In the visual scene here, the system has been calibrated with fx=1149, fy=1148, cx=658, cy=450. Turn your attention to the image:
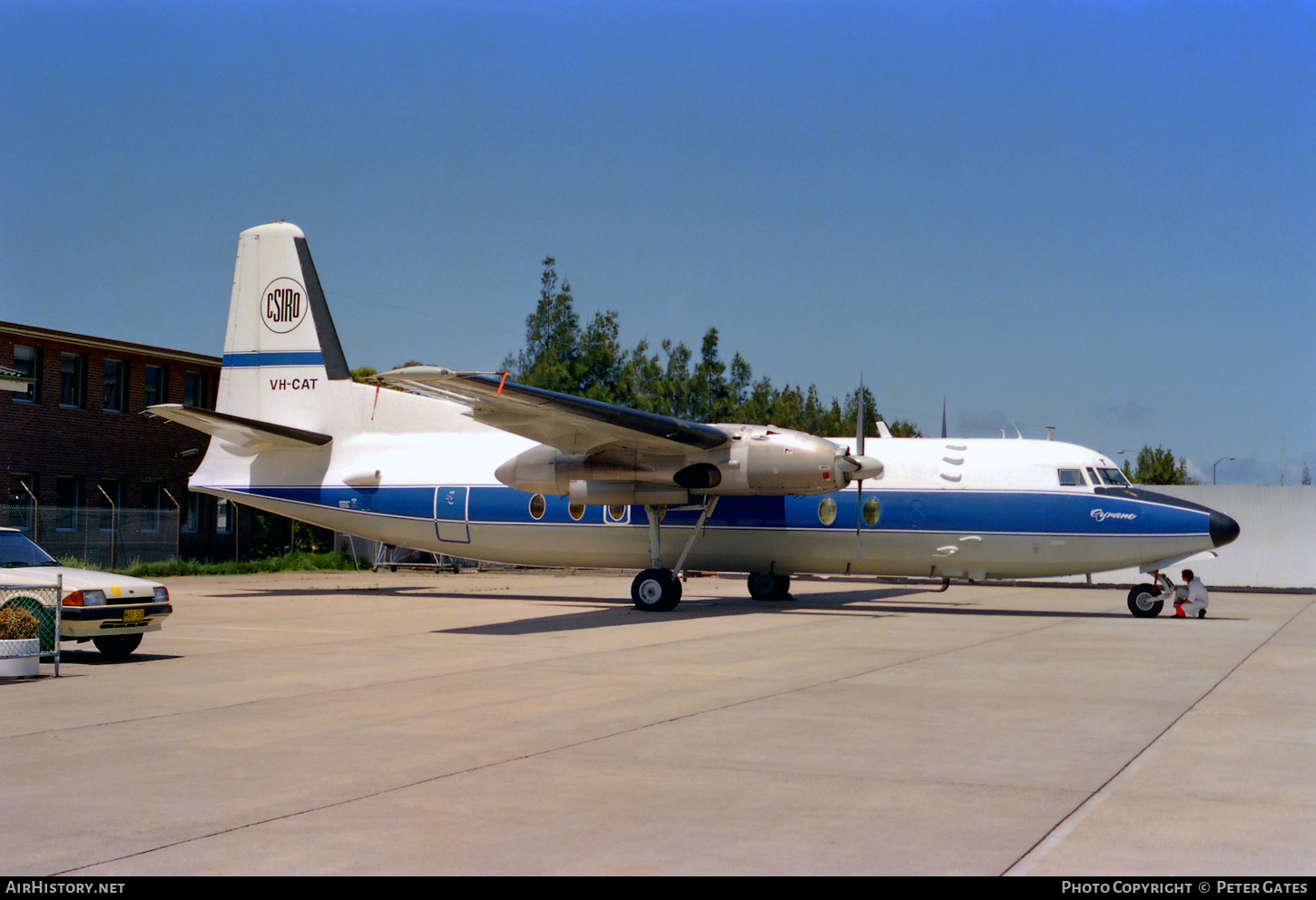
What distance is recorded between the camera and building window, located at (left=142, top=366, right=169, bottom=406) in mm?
36219

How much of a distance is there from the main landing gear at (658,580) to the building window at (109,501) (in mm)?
18111

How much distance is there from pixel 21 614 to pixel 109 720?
332 centimetres

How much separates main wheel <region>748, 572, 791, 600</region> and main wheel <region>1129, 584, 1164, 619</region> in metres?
6.88

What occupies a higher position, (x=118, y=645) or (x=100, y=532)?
(x=100, y=532)

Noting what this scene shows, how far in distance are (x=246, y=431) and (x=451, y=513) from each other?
187 inches

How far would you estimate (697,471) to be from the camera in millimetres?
21000

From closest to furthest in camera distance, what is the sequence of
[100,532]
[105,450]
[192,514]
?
[100,532]
[105,450]
[192,514]

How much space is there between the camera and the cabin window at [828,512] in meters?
22.0

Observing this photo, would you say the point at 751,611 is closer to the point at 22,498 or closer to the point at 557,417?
the point at 557,417

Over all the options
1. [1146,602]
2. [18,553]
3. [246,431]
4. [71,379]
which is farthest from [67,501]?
[1146,602]

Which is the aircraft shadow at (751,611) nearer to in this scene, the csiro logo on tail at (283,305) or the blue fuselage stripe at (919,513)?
the blue fuselage stripe at (919,513)

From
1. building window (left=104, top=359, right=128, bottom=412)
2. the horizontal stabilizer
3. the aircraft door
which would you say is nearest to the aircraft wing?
the aircraft door

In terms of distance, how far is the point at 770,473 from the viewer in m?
20.6
